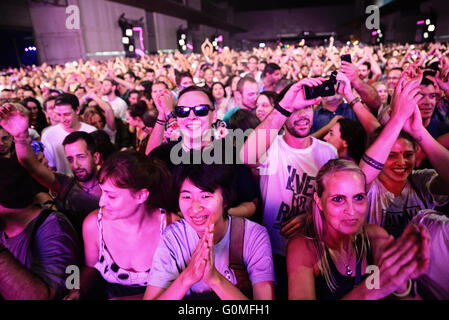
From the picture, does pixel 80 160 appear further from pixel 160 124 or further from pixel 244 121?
pixel 244 121

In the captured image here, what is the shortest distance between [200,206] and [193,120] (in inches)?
29.4

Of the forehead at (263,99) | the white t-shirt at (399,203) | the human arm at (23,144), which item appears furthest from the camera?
the forehead at (263,99)

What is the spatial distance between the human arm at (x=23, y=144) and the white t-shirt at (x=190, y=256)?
4.42ft

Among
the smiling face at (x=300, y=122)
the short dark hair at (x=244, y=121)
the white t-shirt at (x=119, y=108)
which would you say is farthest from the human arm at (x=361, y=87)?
the white t-shirt at (x=119, y=108)

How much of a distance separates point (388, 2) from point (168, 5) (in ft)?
47.9

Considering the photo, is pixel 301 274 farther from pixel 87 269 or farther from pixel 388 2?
pixel 388 2

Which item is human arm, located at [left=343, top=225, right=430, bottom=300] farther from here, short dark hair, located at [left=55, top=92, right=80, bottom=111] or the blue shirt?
short dark hair, located at [left=55, top=92, right=80, bottom=111]

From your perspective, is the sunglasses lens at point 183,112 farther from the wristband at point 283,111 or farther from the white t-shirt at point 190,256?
the white t-shirt at point 190,256

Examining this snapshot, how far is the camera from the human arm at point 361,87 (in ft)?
7.31

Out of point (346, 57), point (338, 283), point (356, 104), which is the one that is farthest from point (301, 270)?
point (346, 57)

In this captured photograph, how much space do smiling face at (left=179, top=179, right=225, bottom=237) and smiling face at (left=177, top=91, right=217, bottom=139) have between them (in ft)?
2.00

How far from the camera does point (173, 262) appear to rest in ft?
4.39

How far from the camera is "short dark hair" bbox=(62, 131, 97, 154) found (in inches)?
91.9

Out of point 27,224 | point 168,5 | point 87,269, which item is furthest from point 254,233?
point 168,5
